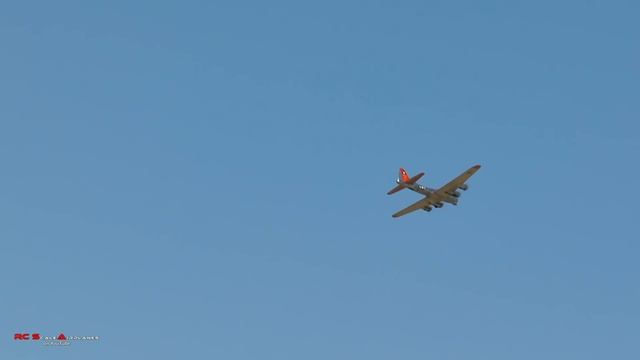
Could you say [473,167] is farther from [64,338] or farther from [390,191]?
[64,338]

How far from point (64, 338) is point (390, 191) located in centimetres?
7239

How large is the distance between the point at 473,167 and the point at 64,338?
295 ft

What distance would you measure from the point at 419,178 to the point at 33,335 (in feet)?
271

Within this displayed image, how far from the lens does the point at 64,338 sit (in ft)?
559

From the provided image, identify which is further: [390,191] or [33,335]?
[390,191]

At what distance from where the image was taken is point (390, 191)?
7825 inches

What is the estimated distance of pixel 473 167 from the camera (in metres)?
200

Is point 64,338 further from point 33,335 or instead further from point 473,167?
point 473,167

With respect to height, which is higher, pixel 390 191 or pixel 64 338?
pixel 390 191

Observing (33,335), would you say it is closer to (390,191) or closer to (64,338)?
(64,338)

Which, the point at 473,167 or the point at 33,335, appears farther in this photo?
the point at 473,167

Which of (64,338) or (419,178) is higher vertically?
(419,178)

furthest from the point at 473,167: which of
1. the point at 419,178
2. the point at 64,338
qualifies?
the point at 64,338

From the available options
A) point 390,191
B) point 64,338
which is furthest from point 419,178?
point 64,338
